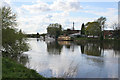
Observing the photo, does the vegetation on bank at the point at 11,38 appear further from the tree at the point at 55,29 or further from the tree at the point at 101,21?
the tree at the point at 55,29

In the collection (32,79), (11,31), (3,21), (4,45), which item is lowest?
(32,79)

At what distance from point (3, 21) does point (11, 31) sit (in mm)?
1556

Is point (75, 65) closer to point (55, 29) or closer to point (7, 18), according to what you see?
point (7, 18)

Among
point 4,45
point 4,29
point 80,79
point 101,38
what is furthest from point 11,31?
point 101,38

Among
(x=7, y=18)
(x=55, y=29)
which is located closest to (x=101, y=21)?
(x=55, y=29)

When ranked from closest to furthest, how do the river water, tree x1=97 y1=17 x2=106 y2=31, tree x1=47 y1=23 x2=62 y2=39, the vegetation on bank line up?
the river water, the vegetation on bank, tree x1=97 y1=17 x2=106 y2=31, tree x1=47 y1=23 x2=62 y2=39

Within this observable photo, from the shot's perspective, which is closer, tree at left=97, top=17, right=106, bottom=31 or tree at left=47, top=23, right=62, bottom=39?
tree at left=97, top=17, right=106, bottom=31

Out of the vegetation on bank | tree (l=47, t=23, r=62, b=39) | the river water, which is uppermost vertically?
tree (l=47, t=23, r=62, b=39)

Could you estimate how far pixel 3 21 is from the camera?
1892 cm

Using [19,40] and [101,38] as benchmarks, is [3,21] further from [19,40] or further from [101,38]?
[101,38]

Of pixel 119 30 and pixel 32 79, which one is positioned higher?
pixel 119 30

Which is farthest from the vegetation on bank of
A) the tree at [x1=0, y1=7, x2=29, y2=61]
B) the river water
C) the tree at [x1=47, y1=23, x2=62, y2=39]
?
the tree at [x1=47, y1=23, x2=62, y2=39]

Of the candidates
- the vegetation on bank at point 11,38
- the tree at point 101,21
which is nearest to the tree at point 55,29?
the tree at point 101,21

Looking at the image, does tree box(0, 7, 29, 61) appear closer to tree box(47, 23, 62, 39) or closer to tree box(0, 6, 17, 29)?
tree box(0, 6, 17, 29)
